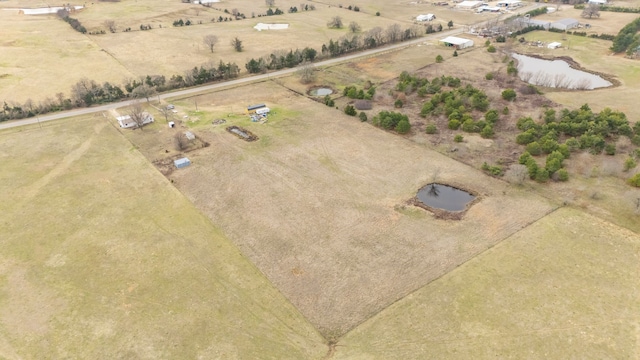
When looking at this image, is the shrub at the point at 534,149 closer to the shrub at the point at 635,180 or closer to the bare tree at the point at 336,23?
the shrub at the point at 635,180

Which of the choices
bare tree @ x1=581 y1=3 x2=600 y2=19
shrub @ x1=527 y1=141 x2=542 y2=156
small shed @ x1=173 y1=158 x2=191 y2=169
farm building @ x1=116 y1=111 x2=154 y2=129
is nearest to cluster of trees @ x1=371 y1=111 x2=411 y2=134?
shrub @ x1=527 y1=141 x2=542 y2=156

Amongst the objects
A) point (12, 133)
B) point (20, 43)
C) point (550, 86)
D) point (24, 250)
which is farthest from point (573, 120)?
point (20, 43)

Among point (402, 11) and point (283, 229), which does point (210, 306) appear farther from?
point (402, 11)

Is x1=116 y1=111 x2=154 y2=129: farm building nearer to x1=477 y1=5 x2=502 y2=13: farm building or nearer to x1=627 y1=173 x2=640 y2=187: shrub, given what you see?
x1=627 y1=173 x2=640 y2=187: shrub

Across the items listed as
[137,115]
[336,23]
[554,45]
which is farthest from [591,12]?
[137,115]

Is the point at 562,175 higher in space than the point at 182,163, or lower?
higher

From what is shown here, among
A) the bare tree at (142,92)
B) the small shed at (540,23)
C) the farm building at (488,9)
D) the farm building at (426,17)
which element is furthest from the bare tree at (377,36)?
the farm building at (488,9)

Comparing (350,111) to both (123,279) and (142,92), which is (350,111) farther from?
(123,279)
